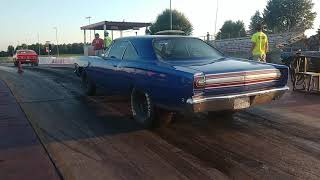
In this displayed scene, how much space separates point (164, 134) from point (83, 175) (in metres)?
2.13

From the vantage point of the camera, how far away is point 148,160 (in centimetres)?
561

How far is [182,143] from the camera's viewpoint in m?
6.41

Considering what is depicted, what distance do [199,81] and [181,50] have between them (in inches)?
63.7

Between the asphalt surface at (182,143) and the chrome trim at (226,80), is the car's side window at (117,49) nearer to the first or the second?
the asphalt surface at (182,143)

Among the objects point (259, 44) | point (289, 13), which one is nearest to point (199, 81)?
point (259, 44)

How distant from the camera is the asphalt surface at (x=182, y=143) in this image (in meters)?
5.18

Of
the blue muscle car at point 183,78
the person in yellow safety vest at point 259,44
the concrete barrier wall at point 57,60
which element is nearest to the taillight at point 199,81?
the blue muscle car at point 183,78

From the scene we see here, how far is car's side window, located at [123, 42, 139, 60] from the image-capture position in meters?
8.06

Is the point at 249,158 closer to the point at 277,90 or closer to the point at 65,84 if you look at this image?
the point at 277,90

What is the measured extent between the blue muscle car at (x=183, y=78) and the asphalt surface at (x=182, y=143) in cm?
44

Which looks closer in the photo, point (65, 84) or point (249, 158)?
point (249, 158)

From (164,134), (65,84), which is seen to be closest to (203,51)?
(164,134)

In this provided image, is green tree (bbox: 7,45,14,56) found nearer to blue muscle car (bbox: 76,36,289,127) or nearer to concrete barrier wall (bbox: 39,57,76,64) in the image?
concrete barrier wall (bbox: 39,57,76,64)

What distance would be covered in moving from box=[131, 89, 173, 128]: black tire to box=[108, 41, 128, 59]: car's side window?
120 cm
